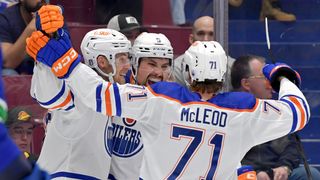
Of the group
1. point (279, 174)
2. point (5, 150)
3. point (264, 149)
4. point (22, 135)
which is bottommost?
point (279, 174)

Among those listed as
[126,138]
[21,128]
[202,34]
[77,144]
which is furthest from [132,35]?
[77,144]

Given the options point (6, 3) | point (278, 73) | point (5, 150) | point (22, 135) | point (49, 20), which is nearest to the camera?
point (5, 150)

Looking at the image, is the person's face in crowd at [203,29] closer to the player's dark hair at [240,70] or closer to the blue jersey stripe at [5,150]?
the player's dark hair at [240,70]

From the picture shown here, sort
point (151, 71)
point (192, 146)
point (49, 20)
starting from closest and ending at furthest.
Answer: point (49, 20) < point (192, 146) < point (151, 71)

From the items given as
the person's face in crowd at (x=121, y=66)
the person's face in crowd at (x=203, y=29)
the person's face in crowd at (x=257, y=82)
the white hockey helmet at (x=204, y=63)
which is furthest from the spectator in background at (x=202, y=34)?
the white hockey helmet at (x=204, y=63)

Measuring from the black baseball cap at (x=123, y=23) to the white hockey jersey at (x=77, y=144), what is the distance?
705 millimetres

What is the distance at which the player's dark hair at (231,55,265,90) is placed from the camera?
13.2 feet

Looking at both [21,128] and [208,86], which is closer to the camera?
[208,86]

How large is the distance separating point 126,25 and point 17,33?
1.62 ft

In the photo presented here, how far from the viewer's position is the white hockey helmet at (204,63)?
10.3ft

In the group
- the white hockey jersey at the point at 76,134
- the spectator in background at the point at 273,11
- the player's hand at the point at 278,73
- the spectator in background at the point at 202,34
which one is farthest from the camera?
the spectator in background at the point at 273,11

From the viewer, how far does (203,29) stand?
12.9 feet

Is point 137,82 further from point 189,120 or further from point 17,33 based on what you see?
point 17,33

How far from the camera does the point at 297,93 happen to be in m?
3.17
